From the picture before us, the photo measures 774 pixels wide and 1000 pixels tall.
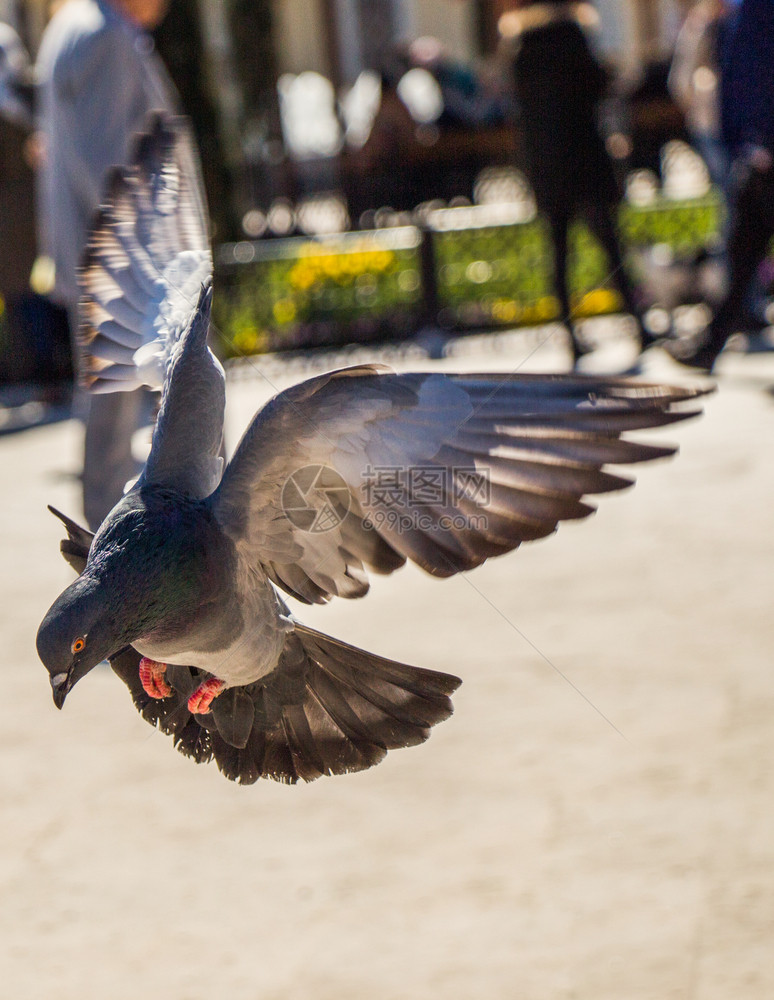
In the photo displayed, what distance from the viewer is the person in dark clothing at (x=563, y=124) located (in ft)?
25.1

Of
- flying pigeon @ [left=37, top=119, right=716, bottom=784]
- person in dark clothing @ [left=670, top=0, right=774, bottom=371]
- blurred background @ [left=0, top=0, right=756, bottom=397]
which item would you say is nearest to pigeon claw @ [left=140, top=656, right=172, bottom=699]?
flying pigeon @ [left=37, top=119, right=716, bottom=784]

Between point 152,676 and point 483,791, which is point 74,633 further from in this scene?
point 483,791

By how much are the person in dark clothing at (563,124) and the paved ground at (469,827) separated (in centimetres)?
350

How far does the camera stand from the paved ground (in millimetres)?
2611

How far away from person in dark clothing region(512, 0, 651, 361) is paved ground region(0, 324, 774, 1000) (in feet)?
11.5

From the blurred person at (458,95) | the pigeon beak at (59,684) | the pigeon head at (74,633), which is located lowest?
the blurred person at (458,95)

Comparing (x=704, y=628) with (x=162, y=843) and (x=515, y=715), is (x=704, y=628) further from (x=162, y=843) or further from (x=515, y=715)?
(x=162, y=843)

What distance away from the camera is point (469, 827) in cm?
312

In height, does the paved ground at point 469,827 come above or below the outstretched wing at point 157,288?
below

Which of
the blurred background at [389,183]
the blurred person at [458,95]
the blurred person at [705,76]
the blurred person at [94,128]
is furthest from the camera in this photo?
the blurred person at [458,95]

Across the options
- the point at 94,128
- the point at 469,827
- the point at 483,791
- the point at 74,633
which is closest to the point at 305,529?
the point at 74,633

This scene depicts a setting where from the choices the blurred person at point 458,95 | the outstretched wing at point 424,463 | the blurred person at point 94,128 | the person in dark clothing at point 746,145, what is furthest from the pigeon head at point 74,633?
the blurred person at point 458,95

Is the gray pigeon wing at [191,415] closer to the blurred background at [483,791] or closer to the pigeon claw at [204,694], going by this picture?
the pigeon claw at [204,694]

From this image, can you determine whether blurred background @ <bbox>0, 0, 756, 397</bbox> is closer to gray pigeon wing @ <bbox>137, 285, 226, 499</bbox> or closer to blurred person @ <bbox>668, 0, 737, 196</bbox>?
blurred person @ <bbox>668, 0, 737, 196</bbox>
